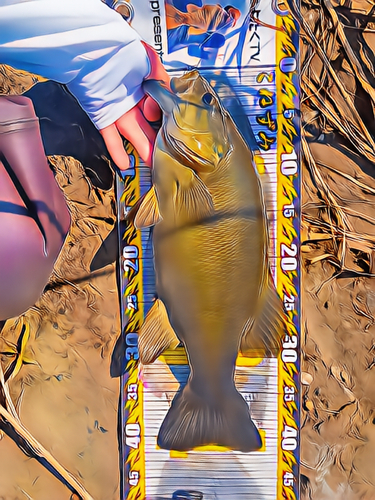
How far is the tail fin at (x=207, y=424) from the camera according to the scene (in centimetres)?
147

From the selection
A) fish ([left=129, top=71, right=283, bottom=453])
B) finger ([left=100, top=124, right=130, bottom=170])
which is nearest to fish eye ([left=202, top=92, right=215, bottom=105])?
fish ([left=129, top=71, right=283, bottom=453])

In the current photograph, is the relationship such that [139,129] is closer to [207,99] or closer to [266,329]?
[207,99]

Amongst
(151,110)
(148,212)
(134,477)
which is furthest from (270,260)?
(134,477)

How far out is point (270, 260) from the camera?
1.47 m

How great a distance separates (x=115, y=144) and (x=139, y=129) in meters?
0.12

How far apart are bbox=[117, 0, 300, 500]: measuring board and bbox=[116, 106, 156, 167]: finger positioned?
0.04 meters

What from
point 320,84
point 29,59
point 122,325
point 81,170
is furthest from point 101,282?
point 320,84

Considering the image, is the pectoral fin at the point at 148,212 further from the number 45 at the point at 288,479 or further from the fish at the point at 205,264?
the number 45 at the point at 288,479

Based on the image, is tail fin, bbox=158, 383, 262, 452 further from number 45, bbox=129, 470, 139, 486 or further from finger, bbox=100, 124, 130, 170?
finger, bbox=100, 124, 130, 170

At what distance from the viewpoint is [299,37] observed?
4.71 ft

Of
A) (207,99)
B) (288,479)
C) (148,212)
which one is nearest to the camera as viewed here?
(207,99)

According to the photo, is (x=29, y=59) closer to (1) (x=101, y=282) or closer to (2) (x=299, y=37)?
(1) (x=101, y=282)

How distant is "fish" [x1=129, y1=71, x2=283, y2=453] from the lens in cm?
130

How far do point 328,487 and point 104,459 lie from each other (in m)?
1.00
